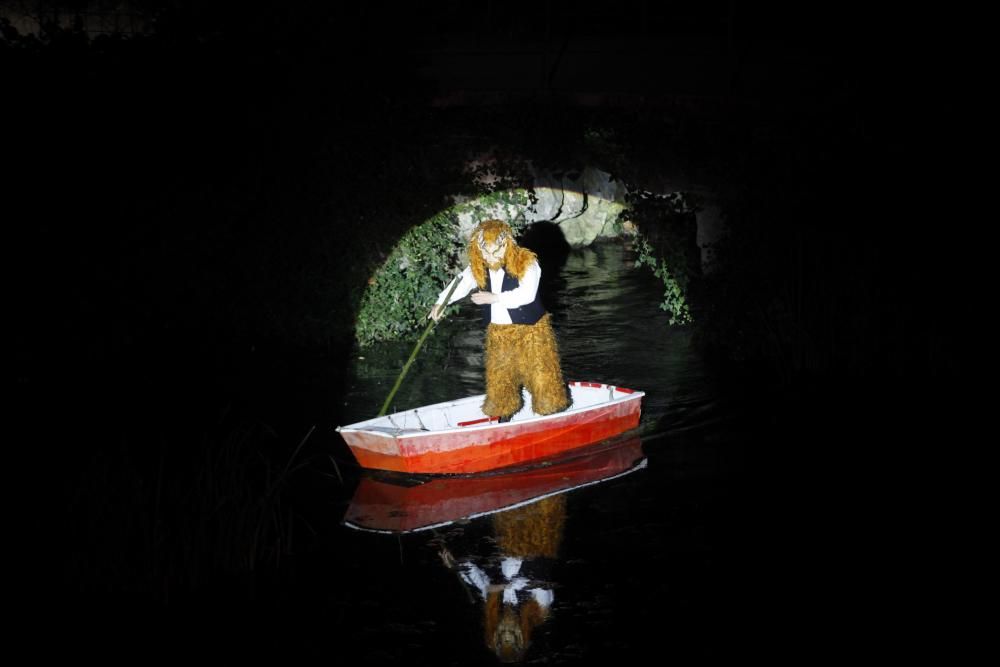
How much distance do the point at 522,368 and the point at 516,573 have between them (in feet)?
7.35

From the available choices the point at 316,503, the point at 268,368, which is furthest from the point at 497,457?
the point at 268,368

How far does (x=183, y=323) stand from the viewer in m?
11.8

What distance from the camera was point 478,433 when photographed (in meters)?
8.38

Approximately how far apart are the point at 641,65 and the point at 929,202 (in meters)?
4.79

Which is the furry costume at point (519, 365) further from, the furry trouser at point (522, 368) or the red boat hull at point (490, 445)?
the red boat hull at point (490, 445)

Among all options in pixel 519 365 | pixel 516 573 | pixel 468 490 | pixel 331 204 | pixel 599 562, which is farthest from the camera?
pixel 331 204

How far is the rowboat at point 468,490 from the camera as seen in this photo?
778 cm

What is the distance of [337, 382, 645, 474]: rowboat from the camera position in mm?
8250

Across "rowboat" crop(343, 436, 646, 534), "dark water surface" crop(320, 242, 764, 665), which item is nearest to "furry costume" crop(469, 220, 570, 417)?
"rowboat" crop(343, 436, 646, 534)

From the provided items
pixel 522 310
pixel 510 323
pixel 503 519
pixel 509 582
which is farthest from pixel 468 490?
pixel 509 582

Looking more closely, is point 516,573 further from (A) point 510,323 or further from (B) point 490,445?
(A) point 510,323

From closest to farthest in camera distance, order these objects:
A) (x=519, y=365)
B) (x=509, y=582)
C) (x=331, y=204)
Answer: (x=509, y=582), (x=519, y=365), (x=331, y=204)

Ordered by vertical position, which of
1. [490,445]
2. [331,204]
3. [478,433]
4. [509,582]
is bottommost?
[509,582]

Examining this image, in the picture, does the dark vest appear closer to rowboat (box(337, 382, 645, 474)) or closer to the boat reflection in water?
rowboat (box(337, 382, 645, 474))
